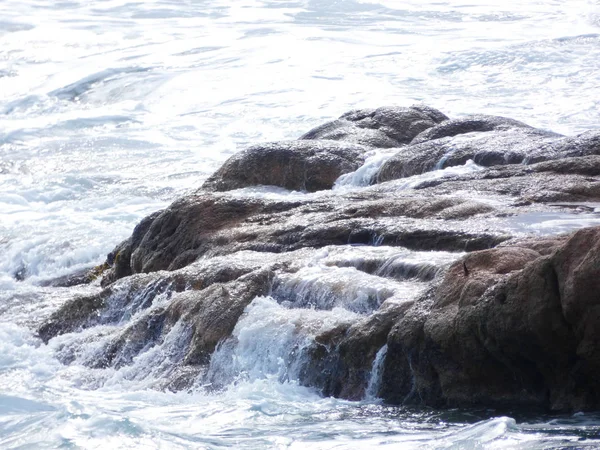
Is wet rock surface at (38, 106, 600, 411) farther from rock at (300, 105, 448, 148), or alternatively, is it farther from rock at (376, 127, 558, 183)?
rock at (300, 105, 448, 148)

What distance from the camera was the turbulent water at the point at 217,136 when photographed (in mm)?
6641

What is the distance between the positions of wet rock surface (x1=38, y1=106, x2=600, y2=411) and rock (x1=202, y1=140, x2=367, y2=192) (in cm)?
83

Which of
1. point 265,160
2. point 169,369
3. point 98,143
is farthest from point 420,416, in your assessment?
point 98,143

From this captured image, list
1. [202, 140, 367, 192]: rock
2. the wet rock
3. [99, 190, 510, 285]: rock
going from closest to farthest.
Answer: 1. the wet rock
2. [99, 190, 510, 285]: rock
3. [202, 140, 367, 192]: rock

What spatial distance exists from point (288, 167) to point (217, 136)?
9.23 metres

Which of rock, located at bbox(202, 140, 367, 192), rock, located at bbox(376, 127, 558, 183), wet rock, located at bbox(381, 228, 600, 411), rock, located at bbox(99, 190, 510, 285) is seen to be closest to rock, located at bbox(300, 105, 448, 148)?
rock, located at bbox(202, 140, 367, 192)

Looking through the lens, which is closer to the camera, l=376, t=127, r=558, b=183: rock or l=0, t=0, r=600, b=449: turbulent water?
l=0, t=0, r=600, b=449: turbulent water

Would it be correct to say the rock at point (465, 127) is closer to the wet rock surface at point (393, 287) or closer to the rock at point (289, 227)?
the wet rock surface at point (393, 287)

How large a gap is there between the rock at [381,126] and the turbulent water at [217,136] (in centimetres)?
185

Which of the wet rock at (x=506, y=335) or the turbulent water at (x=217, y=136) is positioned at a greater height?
the wet rock at (x=506, y=335)

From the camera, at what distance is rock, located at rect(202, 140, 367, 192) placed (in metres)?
13.6

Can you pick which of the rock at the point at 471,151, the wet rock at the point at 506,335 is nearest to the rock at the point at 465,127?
the rock at the point at 471,151

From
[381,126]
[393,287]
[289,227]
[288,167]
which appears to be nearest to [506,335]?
[393,287]

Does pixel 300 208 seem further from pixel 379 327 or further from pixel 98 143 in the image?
pixel 98 143
